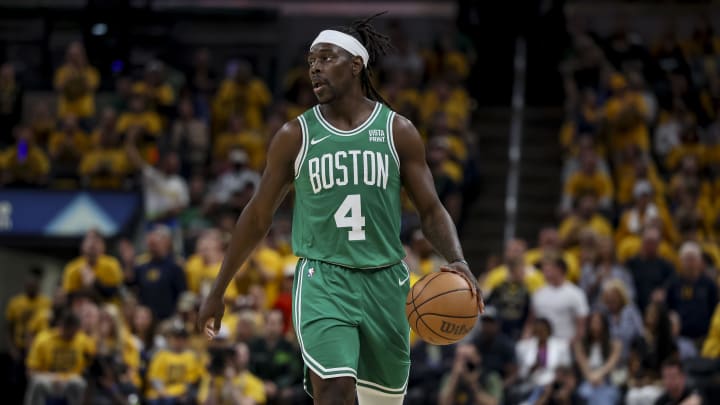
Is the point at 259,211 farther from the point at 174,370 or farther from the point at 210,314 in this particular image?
the point at 174,370

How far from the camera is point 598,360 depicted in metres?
12.6

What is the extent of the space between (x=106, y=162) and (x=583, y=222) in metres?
5.87

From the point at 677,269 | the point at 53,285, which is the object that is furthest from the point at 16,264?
the point at 677,269

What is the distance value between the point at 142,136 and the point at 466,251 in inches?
173

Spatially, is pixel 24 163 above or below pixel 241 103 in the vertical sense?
below

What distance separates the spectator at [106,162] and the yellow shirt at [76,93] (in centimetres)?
133

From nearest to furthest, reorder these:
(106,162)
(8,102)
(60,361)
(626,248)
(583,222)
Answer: (60,361)
(626,248)
(583,222)
(106,162)
(8,102)

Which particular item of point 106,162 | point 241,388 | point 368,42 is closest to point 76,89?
point 106,162

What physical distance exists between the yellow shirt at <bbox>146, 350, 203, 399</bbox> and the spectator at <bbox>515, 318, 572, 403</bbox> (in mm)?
3162

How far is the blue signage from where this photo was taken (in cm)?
1572

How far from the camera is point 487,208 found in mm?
17750

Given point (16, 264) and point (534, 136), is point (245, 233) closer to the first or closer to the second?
point (16, 264)

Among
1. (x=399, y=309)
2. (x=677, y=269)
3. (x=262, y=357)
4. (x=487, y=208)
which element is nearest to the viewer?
(x=399, y=309)

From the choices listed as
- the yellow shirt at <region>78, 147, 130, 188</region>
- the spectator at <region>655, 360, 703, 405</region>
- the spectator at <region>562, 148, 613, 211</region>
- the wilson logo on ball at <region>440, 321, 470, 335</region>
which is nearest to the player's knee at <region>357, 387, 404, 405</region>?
the wilson logo on ball at <region>440, 321, 470, 335</region>
